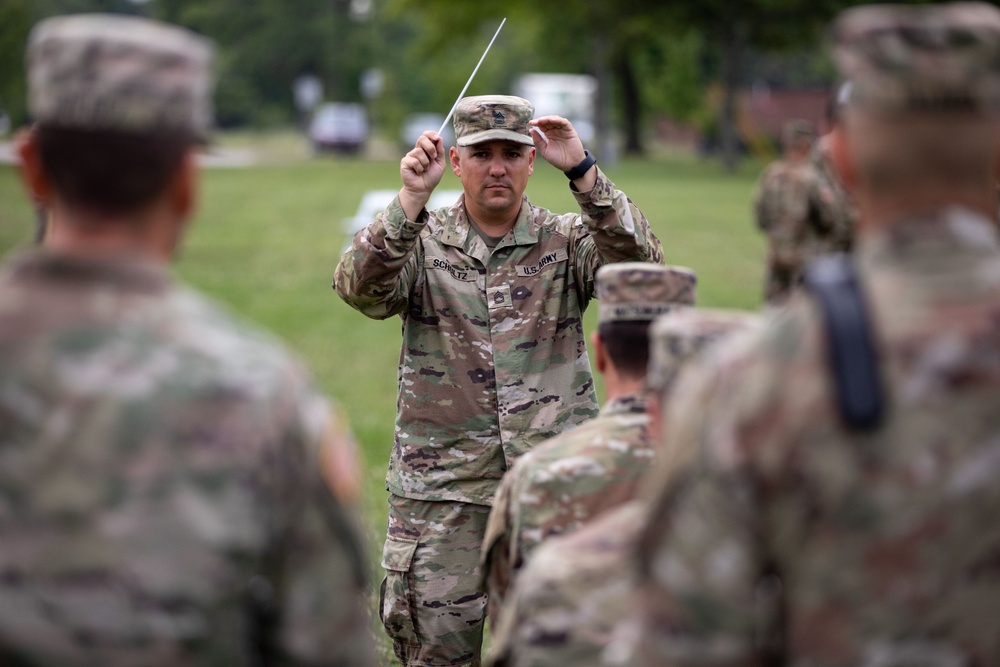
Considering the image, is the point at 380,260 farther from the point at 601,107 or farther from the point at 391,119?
the point at 391,119

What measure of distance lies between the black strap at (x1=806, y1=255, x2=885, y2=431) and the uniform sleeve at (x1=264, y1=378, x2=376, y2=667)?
3.13ft

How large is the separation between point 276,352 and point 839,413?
1054 mm

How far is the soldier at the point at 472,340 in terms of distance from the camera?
17.6ft

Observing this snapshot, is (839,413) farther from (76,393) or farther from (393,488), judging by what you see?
(393,488)

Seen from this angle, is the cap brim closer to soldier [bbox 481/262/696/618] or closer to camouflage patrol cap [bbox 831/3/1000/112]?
soldier [bbox 481/262/696/618]

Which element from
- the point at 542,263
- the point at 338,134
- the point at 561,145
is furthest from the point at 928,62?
the point at 338,134

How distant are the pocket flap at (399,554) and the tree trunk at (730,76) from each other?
48290 millimetres

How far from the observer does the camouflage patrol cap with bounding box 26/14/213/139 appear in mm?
2557

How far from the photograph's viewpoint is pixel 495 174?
5555 mm

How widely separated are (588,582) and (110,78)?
148cm

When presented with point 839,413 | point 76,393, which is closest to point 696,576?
point 839,413

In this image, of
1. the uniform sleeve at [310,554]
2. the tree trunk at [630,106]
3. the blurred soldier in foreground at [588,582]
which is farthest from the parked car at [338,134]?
the uniform sleeve at [310,554]

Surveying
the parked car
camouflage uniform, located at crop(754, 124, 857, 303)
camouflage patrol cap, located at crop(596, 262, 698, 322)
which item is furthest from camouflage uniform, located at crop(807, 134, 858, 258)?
the parked car

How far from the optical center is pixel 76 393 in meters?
2.48
